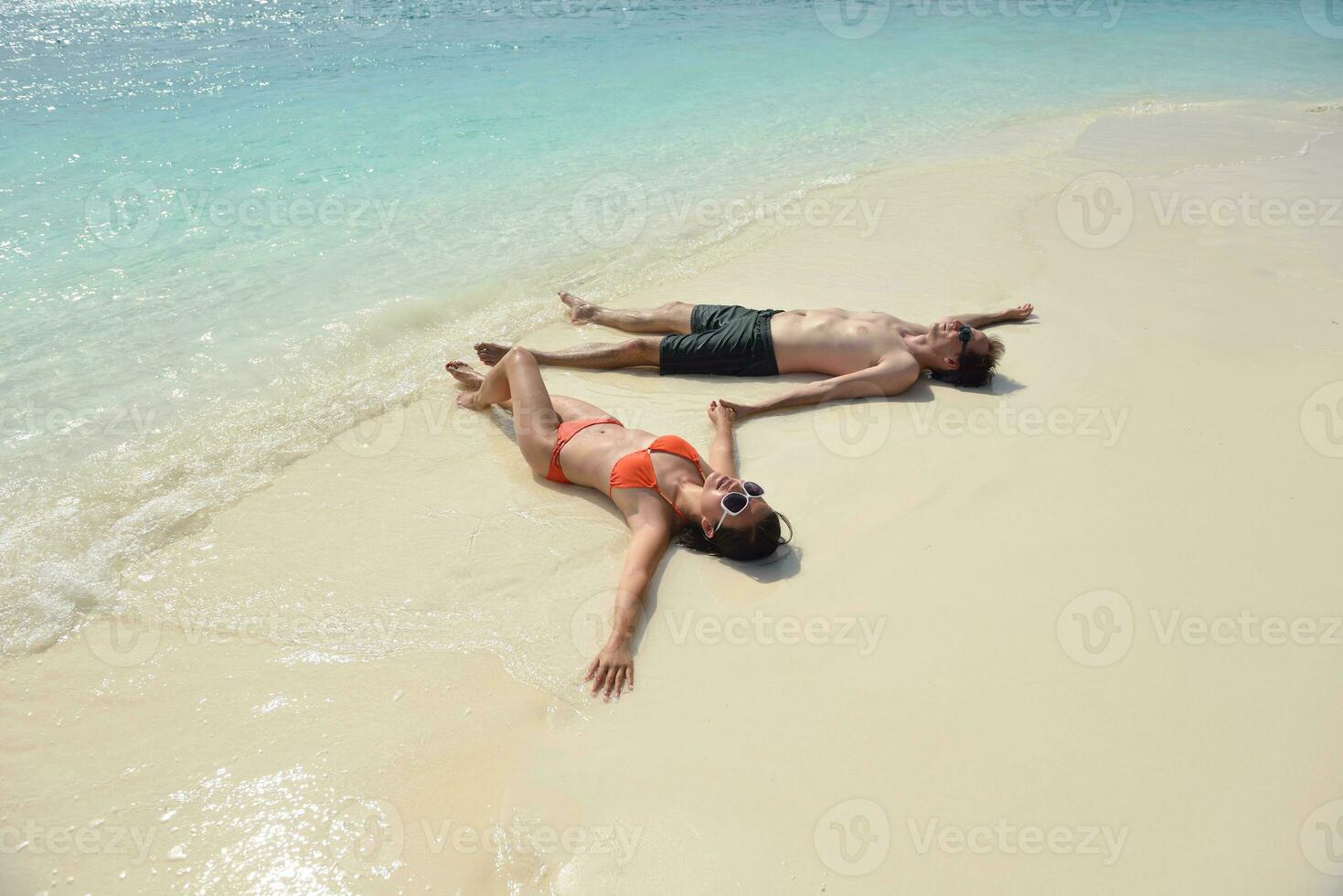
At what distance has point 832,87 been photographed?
46.8 feet

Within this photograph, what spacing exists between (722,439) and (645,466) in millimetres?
716

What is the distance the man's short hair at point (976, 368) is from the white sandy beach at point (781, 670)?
0.71 feet

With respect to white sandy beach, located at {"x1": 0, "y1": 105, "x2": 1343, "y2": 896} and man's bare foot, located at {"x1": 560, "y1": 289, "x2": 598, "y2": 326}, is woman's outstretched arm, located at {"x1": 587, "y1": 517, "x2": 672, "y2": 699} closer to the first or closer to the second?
white sandy beach, located at {"x1": 0, "y1": 105, "x2": 1343, "y2": 896}

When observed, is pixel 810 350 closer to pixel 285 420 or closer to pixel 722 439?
pixel 722 439

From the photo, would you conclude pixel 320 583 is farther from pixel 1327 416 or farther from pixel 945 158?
pixel 945 158

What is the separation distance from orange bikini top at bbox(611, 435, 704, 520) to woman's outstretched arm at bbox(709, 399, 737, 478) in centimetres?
A: 22

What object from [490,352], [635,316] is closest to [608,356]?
[635,316]

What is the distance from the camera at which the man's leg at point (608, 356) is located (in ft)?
20.4

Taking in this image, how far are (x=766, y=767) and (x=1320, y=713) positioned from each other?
89.6 inches

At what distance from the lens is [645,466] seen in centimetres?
462

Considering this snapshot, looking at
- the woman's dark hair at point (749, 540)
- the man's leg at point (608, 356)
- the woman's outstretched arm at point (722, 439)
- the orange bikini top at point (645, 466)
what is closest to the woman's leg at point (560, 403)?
the man's leg at point (608, 356)

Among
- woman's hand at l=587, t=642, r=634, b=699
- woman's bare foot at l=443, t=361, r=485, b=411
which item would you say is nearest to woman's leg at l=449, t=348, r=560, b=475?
woman's bare foot at l=443, t=361, r=485, b=411

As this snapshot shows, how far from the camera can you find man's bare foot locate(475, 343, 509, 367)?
595 cm

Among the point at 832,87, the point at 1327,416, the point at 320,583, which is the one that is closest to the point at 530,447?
the point at 320,583
